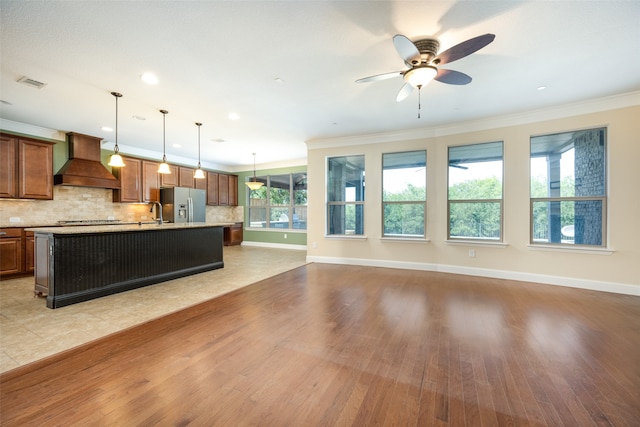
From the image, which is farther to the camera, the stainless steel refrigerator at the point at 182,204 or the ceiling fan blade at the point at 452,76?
the stainless steel refrigerator at the point at 182,204

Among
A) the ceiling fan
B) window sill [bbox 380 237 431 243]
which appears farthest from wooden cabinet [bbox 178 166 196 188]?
the ceiling fan

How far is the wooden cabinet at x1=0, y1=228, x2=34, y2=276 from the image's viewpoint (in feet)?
14.5

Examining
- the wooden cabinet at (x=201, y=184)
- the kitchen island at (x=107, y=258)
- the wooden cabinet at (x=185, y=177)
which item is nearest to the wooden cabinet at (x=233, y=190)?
the wooden cabinet at (x=201, y=184)

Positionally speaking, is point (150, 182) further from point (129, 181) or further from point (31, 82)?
point (31, 82)

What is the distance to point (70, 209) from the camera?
5.49m

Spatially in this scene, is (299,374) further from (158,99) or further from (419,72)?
(158,99)

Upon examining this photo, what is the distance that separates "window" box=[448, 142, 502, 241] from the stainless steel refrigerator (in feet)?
21.6

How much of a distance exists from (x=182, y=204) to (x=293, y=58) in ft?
19.0

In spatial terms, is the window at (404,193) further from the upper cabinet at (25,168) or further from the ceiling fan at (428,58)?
the upper cabinet at (25,168)

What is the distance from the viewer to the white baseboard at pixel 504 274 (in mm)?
3787

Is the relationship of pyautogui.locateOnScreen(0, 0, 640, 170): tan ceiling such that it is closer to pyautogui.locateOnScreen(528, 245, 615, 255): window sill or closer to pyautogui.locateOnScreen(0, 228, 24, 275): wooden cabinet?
Answer: pyautogui.locateOnScreen(0, 228, 24, 275): wooden cabinet

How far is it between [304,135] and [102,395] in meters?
5.05

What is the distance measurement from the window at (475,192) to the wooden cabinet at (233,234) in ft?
22.0

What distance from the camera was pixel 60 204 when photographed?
211 inches
